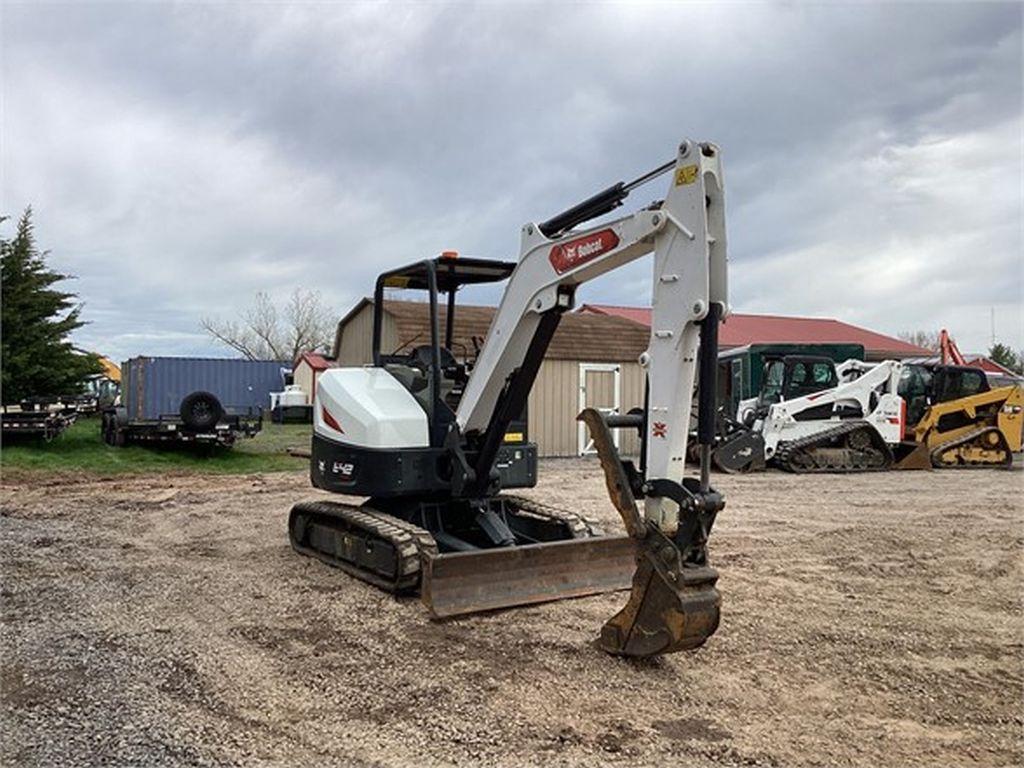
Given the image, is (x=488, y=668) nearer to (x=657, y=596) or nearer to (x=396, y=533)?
(x=657, y=596)

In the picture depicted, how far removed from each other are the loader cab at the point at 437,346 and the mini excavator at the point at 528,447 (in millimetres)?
16

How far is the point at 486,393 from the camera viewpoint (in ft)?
19.6

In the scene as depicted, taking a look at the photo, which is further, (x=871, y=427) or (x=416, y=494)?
(x=871, y=427)

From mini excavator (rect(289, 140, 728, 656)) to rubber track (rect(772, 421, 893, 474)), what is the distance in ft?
31.5

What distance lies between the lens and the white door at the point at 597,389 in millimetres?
18375

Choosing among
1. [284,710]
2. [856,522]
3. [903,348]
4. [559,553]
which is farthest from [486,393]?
→ [903,348]

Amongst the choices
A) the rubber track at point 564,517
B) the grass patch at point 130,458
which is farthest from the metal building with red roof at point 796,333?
the rubber track at point 564,517

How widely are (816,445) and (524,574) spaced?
37.1ft

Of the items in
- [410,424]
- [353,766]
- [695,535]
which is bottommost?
[353,766]

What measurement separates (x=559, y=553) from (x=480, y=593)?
69 cm

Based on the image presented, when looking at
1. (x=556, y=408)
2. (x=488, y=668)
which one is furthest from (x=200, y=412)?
(x=488, y=668)

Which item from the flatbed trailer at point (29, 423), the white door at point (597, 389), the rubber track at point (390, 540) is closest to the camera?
the rubber track at point (390, 540)

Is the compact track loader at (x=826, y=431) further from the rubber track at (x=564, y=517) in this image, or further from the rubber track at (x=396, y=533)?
the rubber track at (x=396, y=533)

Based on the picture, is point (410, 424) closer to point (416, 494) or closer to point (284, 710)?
point (416, 494)
